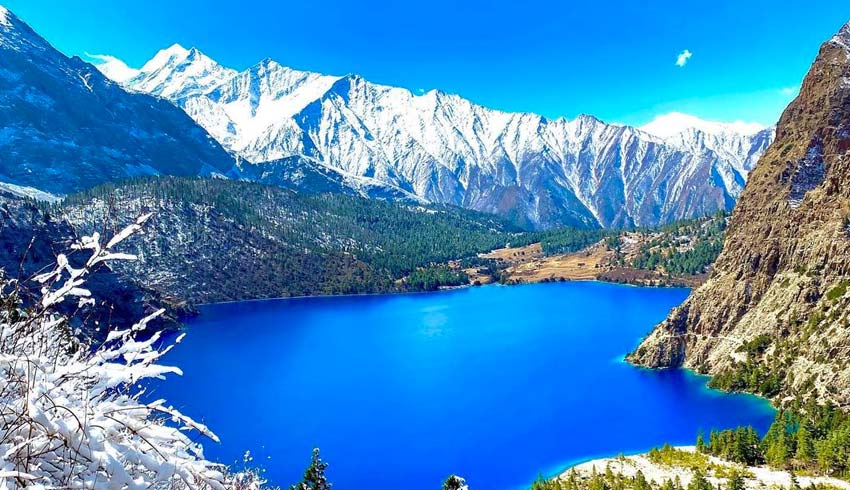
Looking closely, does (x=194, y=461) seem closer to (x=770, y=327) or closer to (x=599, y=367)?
(x=770, y=327)

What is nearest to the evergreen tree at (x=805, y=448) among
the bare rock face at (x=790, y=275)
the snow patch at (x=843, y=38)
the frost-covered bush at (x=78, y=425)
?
the bare rock face at (x=790, y=275)

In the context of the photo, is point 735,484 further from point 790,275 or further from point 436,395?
point 790,275

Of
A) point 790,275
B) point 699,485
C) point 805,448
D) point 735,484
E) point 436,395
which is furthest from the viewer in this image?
point 436,395

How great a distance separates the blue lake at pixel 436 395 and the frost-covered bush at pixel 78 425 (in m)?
59.5

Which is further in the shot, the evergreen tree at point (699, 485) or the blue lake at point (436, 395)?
the blue lake at point (436, 395)

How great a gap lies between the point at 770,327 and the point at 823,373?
13998 mm

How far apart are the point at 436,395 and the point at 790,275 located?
51720 mm

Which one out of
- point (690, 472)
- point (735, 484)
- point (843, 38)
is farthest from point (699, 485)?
point (843, 38)

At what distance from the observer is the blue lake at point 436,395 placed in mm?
66625

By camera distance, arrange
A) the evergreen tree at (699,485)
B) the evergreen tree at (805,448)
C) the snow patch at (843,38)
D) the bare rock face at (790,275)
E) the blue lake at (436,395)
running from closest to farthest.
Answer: the evergreen tree at (699,485) → the evergreen tree at (805,448) → the blue lake at (436,395) → the bare rock face at (790,275) → the snow patch at (843,38)

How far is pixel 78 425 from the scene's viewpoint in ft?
11.6

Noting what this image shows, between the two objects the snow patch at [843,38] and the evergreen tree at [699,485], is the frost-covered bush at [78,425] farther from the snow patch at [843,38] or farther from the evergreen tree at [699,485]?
the snow patch at [843,38]

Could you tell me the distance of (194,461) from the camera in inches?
154

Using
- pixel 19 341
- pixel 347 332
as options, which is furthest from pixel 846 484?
pixel 347 332
